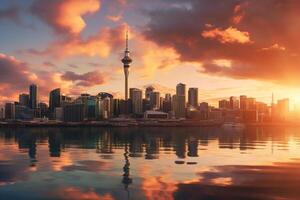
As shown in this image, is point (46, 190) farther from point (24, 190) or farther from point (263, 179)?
point (263, 179)

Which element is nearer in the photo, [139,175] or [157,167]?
[139,175]

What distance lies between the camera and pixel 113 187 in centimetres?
3997

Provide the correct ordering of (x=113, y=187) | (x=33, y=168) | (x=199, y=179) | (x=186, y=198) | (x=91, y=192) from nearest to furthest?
(x=186, y=198), (x=91, y=192), (x=113, y=187), (x=199, y=179), (x=33, y=168)

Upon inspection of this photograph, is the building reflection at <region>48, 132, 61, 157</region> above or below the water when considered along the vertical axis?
below

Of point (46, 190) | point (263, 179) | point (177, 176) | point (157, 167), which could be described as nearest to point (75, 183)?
point (46, 190)

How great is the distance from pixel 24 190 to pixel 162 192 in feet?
42.7

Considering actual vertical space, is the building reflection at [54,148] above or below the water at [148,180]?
A: below

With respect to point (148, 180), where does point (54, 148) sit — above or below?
below

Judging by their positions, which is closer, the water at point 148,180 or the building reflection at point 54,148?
the water at point 148,180

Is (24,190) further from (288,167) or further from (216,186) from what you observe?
(288,167)

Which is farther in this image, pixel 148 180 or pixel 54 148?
pixel 54 148

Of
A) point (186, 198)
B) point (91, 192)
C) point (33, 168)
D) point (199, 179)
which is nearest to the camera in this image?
point (186, 198)

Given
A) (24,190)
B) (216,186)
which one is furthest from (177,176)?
(24,190)

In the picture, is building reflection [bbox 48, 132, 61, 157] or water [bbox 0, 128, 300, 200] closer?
water [bbox 0, 128, 300, 200]
